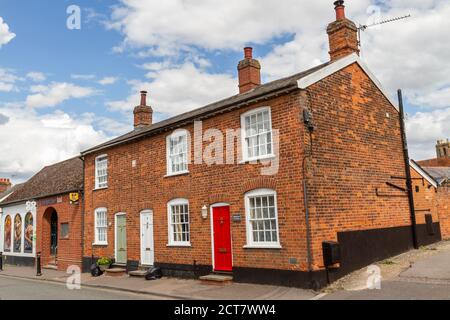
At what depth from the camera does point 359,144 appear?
13906 millimetres

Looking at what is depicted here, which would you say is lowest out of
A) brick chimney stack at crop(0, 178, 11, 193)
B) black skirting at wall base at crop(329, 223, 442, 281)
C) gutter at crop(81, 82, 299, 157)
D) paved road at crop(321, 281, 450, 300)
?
paved road at crop(321, 281, 450, 300)

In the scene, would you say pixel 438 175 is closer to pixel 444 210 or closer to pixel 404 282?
pixel 444 210

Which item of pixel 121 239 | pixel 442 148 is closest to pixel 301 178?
pixel 121 239

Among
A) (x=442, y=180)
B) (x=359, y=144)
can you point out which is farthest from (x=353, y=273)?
(x=442, y=180)

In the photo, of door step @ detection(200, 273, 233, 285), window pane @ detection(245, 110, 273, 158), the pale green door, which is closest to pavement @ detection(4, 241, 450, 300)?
door step @ detection(200, 273, 233, 285)

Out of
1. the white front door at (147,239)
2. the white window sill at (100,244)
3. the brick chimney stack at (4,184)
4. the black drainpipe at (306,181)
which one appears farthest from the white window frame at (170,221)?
the brick chimney stack at (4,184)

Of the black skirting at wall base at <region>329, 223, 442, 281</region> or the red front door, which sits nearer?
the black skirting at wall base at <region>329, 223, 442, 281</region>

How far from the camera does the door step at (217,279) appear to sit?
13.0 metres

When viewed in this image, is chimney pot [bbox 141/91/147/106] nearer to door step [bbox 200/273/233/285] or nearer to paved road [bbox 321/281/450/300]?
door step [bbox 200/273/233/285]

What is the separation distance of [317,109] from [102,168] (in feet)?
38.3

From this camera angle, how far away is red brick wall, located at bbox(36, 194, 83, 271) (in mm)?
20984

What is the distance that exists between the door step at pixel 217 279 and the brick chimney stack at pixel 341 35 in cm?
847

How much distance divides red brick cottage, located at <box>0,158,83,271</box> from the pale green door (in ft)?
10.8

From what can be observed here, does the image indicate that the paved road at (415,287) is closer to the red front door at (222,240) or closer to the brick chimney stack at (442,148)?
the red front door at (222,240)
